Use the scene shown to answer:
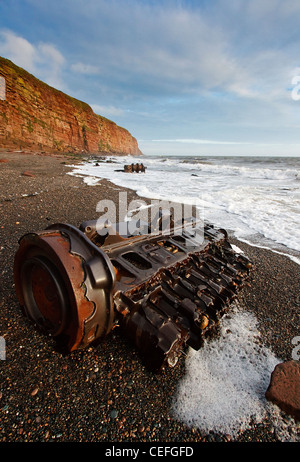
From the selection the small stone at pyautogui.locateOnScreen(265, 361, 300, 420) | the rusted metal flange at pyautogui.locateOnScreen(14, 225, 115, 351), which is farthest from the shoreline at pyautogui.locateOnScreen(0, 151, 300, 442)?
the rusted metal flange at pyautogui.locateOnScreen(14, 225, 115, 351)

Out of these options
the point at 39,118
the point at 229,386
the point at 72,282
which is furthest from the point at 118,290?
the point at 39,118

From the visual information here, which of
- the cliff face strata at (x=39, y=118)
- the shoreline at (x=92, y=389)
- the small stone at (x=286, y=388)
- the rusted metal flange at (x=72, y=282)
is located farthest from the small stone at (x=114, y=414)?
the cliff face strata at (x=39, y=118)

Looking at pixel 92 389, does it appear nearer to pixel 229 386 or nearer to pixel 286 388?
pixel 229 386

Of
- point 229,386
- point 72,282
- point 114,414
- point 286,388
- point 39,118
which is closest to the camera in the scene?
point 72,282

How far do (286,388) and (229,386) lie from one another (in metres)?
0.48

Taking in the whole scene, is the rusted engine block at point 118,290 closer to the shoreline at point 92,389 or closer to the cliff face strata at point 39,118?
the shoreline at point 92,389

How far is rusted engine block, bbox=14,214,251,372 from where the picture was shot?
1631 mm

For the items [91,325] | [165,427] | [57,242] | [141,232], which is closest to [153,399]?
[165,427]

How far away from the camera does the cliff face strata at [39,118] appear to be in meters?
27.9

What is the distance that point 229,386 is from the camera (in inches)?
78.0

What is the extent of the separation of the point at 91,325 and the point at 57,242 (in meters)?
0.72

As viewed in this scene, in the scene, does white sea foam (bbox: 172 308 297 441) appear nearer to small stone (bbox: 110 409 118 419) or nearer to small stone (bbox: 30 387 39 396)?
small stone (bbox: 110 409 118 419)

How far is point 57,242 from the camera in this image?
1.68m

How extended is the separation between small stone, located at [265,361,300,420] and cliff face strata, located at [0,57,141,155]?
33.6 m
